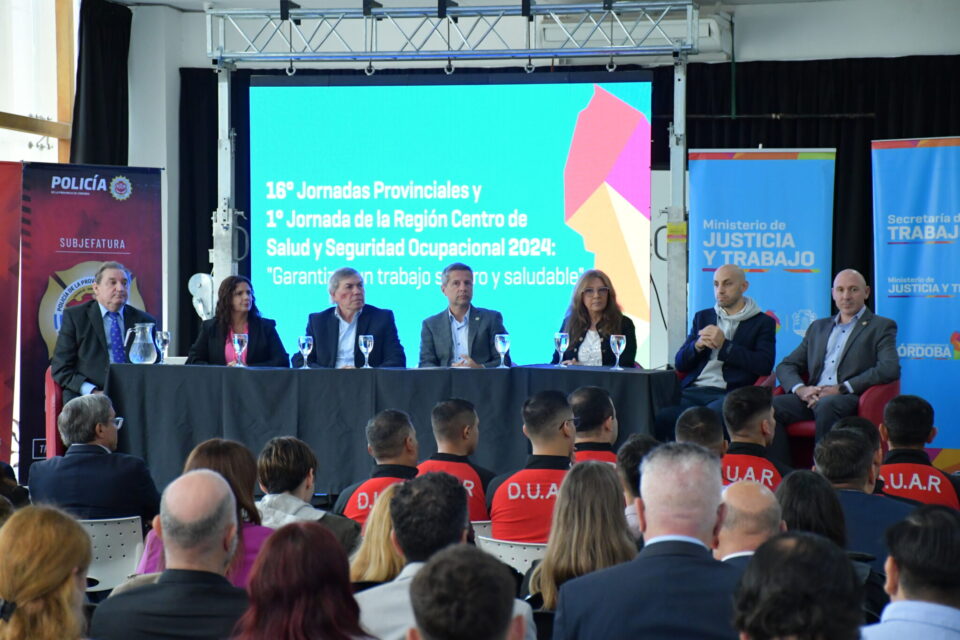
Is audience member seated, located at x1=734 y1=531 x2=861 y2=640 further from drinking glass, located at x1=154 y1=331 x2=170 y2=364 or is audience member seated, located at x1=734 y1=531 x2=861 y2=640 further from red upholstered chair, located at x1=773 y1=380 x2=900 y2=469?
drinking glass, located at x1=154 y1=331 x2=170 y2=364

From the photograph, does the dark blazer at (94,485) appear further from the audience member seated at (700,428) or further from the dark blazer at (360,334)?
the dark blazer at (360,334)

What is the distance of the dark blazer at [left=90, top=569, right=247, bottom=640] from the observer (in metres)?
2.07

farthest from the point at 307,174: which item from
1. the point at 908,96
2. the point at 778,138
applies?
the point at 908,96

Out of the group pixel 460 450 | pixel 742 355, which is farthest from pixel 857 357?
pixel 460 450

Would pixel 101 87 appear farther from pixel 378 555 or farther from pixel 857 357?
pixel 378 555

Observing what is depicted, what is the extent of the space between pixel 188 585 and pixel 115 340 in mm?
4332

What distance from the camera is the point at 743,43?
9.13 metres

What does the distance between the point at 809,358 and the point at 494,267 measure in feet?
7.72

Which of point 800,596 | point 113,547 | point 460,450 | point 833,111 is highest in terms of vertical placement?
point 833,111

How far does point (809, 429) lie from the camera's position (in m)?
5.82

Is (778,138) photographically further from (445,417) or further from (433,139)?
(445,417)

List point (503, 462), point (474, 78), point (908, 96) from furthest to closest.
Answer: point (908, 96)
point (474, 78)
point (503, 462)

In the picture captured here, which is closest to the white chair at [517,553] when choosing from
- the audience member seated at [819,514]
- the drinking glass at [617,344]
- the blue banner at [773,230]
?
the audience member seated at [819,514]

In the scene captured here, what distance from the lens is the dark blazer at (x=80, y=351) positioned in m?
6.13
